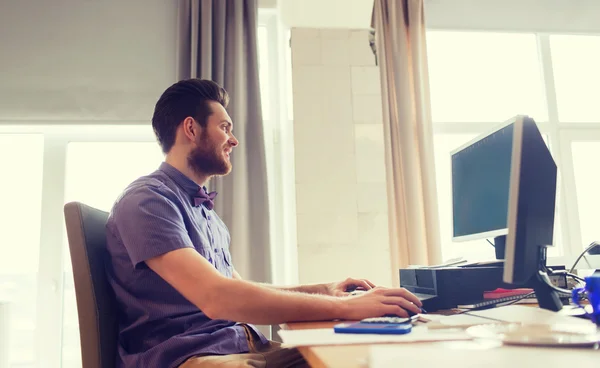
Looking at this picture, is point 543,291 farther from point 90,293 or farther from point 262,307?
point 90,293

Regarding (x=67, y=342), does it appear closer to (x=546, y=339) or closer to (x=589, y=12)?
(x=546, y=339)

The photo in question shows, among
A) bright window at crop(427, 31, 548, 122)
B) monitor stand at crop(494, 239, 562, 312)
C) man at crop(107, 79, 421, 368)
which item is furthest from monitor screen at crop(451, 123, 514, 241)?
bright window at crop(427, 31, 548, 122)

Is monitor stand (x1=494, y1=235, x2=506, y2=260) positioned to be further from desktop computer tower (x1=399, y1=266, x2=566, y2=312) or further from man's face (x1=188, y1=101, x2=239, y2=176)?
Answer: man's face (x1=188, y1=101, x2=239, y2=176)

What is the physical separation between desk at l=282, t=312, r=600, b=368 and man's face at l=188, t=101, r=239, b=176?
0.94 meters

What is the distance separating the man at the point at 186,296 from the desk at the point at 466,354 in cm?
30

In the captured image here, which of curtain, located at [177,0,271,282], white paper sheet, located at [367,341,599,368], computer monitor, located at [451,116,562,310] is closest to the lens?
white paper sheet, located at [367,341,599,368]

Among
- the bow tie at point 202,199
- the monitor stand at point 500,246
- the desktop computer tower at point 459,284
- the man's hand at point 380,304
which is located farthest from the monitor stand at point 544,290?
the bow tie at point 202,199

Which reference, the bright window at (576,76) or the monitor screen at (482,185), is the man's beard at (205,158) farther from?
the bright window at (576,76)

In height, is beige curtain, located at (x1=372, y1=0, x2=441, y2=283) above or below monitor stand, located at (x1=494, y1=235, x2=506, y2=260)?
above

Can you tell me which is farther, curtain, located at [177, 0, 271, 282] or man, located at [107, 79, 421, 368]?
curtain, located at [177, 0, 271, 282]

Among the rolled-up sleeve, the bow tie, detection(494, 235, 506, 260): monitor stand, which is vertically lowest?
detection(494, 235, 506, 260): monitor stand

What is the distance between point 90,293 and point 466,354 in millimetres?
809

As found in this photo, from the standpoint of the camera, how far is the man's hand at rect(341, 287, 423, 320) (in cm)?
102

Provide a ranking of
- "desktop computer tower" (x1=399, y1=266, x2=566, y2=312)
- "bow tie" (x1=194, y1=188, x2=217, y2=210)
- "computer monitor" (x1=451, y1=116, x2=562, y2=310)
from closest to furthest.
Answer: "computer monitor" (x1=451, y1=116, x2=562, y2=310) < "desktop computer tower" (x1=399, y1=266, x2=566, y2=312) < "bow tie" (x1=194, y1=188, x2=217, y2=210)
